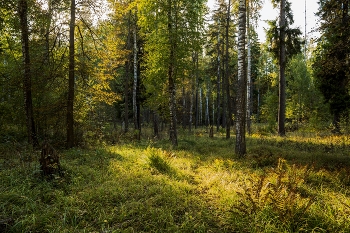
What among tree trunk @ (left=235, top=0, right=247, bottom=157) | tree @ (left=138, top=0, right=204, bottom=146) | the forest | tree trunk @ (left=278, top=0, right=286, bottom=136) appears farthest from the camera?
tree trunk @ (left=278, top=0, right=286, bottom=136)

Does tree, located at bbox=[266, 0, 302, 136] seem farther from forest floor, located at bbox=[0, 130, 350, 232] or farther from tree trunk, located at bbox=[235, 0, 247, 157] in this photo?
forest floor, located at bbox=[0, 130, 350, 232]

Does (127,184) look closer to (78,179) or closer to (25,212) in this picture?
(78,179)

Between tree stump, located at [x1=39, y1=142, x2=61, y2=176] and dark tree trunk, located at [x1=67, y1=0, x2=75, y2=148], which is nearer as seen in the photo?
tree stump, located at [x1=39, y1=142, x2=61, y2=176]

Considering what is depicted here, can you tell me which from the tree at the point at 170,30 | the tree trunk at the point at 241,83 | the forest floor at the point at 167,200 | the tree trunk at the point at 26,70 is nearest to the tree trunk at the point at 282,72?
Answer: the tree at the point at 170,30

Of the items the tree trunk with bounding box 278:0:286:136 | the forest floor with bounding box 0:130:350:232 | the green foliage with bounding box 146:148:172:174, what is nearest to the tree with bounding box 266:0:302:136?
the tree trunk with bounding box 278:0:286:136

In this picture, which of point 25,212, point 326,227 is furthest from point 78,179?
point 326,227

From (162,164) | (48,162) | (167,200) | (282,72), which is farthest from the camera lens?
(282,72)

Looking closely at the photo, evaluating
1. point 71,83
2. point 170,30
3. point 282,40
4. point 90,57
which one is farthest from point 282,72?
point 71,83

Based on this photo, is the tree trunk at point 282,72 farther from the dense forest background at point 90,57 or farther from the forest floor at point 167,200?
the forest floor at point 167,200

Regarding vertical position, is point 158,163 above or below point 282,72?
below

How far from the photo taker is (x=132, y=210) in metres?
4.40

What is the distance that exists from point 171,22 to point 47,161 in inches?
374

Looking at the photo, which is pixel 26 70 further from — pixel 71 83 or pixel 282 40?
pixel 282 40

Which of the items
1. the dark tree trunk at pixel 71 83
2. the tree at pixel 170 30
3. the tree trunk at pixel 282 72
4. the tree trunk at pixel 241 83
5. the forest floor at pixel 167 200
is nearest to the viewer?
the forest floor at pixel 167 200
